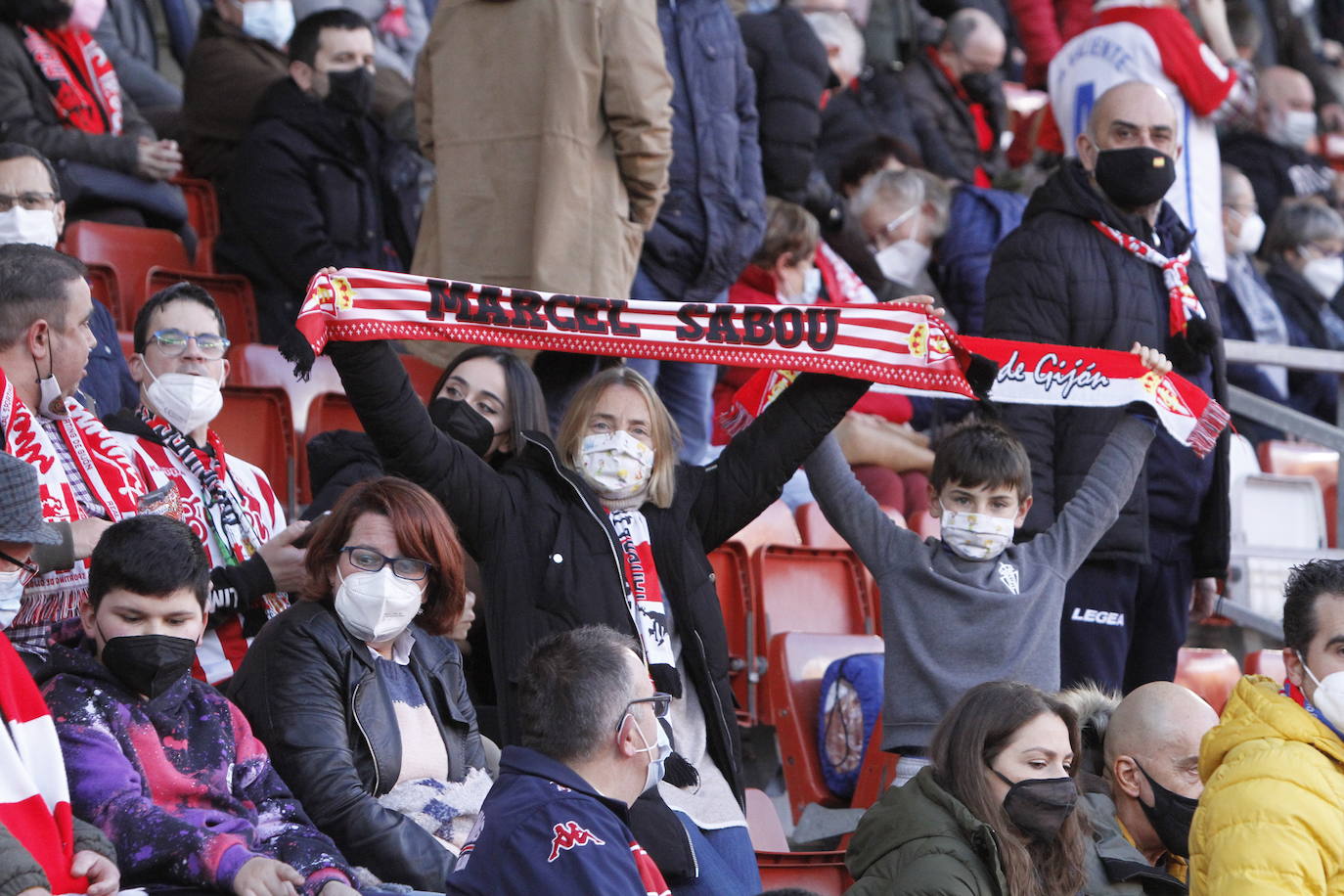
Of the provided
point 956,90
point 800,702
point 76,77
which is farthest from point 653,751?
point 956,90

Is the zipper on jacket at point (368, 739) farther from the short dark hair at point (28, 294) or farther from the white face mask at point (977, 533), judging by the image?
the white face mask at point (977, 533)

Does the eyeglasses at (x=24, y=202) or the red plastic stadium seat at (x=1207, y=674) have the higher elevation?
the eyeglasses at (x=24, y=202)

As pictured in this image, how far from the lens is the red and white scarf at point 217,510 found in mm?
4855

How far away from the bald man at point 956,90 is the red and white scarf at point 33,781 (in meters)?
7.72

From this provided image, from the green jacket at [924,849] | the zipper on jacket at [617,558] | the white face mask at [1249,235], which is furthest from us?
the white face mask at [1249,235]

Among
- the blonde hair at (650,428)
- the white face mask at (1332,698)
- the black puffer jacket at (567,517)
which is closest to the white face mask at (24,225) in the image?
the black puffer jacket at (567,517)

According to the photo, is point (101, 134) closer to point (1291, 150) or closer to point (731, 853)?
point (731, 853)

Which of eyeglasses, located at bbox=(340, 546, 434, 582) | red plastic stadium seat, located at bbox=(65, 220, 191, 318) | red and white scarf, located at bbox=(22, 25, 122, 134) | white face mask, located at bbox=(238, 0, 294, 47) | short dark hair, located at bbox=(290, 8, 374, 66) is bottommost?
eyeglasses, located at bbox=(340, 546, 434, 582)

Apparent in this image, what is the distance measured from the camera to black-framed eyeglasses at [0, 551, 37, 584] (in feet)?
12.7

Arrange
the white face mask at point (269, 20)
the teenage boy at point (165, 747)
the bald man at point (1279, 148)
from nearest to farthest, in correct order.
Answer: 1. the teenage boy at point (165, 747)
2. the white face mask at point (269, 20)
3. the bald man at point (1279, 148)

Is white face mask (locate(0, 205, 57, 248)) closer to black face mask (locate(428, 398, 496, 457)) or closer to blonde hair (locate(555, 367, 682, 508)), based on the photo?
black face mask (locate(428, 398, 496, 457))

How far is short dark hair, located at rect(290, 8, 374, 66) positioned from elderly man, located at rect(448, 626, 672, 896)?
4743 millimetres

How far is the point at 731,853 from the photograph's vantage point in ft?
14.8

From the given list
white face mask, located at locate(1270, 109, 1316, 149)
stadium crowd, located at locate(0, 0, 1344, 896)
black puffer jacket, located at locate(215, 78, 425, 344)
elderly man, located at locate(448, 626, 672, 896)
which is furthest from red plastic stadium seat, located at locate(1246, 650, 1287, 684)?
white face mask, located at locate(1270, 109, 1316, 149)
